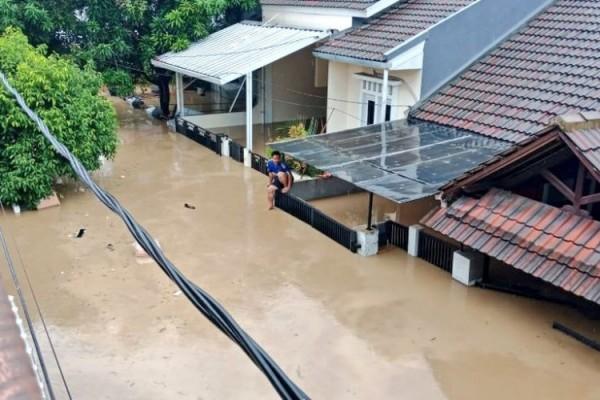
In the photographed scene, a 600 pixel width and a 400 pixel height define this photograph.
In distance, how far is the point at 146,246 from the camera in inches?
128

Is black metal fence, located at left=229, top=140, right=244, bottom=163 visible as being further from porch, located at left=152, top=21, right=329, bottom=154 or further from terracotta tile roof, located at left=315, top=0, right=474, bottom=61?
terracotta tile roof, located at left=315, top=0, right=474, bottom=61

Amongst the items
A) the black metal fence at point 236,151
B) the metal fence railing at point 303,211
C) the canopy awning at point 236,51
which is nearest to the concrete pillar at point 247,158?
the metal fence railing at point 303,211

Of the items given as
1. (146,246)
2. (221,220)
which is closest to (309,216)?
(221,220)

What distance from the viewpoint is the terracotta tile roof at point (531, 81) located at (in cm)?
1180

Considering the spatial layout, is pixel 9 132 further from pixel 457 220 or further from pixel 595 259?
pixel 595 259

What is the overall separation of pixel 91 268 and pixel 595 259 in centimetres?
813

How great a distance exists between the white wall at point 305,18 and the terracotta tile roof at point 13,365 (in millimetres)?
13597

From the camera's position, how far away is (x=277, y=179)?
14.0m

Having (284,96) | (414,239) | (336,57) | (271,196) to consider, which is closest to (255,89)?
(284,96)

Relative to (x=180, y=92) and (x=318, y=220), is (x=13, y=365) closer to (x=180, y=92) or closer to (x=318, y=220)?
(x=318, y=220)

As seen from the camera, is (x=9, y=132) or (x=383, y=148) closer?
(x=383, y=148)

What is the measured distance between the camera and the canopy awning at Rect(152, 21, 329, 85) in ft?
55.8

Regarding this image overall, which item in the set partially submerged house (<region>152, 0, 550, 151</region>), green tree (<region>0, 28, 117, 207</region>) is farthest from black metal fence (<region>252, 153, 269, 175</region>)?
green tree (<region>0, 28, 117, 207</region>)

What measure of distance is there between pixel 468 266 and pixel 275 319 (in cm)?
338
